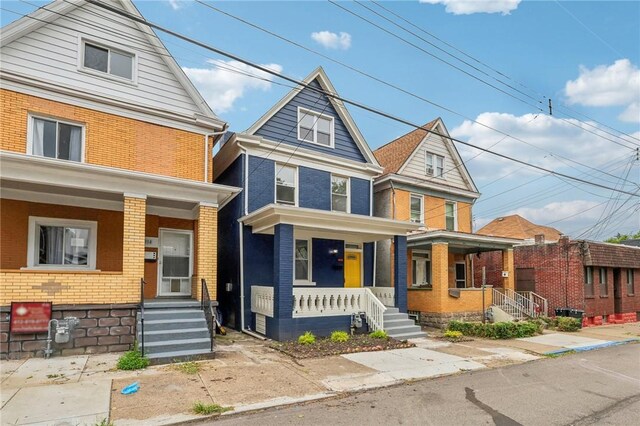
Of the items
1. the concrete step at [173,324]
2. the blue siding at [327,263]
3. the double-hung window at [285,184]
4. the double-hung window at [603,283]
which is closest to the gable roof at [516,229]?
the double-hung window at [603,283]

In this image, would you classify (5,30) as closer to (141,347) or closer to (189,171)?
(189,171)

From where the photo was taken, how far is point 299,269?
47.5 feet

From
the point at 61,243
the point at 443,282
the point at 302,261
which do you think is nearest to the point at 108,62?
the point at 61,243

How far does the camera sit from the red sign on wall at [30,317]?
838 centimetres

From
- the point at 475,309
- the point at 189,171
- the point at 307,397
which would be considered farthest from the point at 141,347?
the point at 475,309

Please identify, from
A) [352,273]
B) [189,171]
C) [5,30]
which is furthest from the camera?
[352,273]

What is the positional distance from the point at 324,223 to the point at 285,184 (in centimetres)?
289

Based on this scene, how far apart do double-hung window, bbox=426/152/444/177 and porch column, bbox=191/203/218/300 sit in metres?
11.5

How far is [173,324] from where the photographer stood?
9.46 meters

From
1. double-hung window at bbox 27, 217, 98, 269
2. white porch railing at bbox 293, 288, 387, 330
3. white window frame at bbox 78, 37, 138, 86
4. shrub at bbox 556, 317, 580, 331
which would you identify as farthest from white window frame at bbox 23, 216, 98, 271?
shrub at bbox 556, 317, 580, 331

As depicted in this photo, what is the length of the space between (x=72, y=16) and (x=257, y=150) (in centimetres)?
632

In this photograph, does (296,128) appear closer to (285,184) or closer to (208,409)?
(285,184)

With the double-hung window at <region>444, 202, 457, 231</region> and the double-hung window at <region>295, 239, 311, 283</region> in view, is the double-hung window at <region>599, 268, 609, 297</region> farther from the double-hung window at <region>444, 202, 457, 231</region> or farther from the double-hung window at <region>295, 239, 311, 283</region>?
the double-hung window at <region>295, 239, 311, 283</region>

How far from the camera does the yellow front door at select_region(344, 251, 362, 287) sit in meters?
15.8
